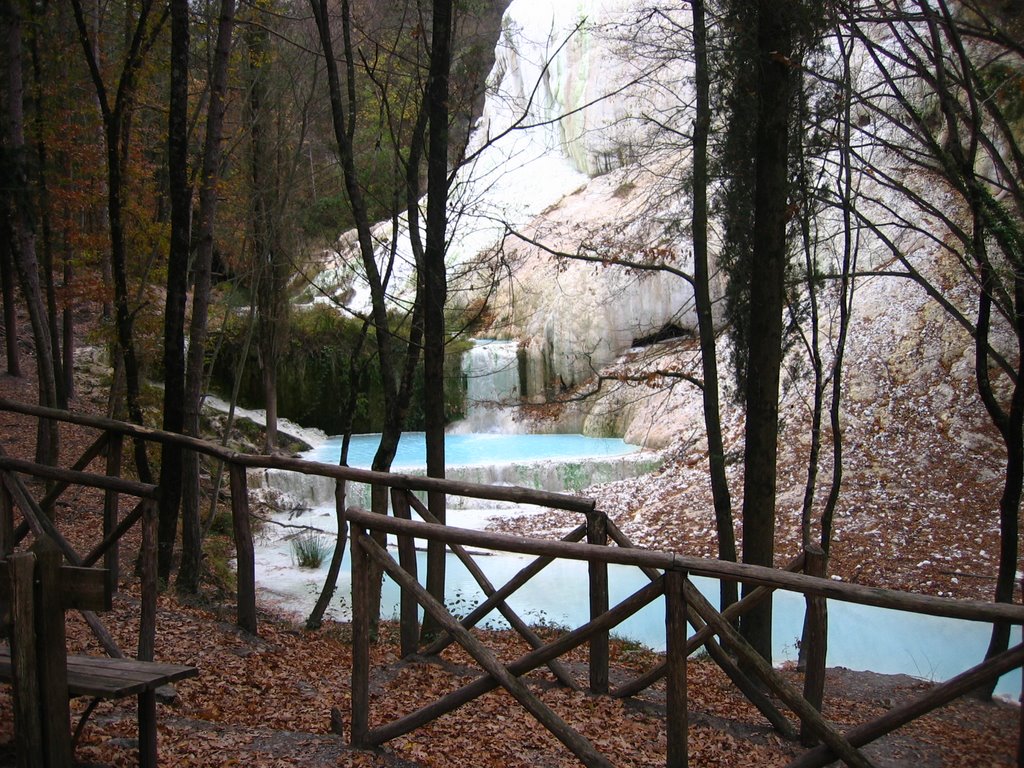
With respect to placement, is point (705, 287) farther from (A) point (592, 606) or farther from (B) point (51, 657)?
(B) point (51, 657)

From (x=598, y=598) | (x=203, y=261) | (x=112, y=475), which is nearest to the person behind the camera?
(x=598, y=598)

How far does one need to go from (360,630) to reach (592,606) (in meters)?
1.52

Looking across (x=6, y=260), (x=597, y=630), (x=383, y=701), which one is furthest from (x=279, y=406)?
(x=597, y=630)

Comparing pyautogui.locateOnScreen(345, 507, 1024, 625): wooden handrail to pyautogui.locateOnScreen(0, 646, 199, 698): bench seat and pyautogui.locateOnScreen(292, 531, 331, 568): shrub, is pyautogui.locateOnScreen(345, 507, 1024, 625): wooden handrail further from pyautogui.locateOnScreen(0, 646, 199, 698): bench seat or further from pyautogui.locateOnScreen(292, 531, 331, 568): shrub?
pyautogui.locateOnScreen(292, 531, 331, 568): shrub

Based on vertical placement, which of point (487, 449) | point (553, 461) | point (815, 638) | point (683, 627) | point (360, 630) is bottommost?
point (487, 449)

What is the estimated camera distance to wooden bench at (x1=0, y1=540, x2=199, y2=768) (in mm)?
2971

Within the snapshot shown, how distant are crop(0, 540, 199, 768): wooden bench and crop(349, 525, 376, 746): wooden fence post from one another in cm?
119

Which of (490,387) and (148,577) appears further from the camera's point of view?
(490,387)

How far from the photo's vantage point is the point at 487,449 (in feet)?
68.0

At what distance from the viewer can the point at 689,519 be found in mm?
14328

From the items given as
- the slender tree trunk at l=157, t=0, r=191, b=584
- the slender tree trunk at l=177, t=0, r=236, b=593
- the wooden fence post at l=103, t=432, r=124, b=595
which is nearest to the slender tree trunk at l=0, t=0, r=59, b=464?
the slender tree trunk at l=177, t=0, r=236, b=593

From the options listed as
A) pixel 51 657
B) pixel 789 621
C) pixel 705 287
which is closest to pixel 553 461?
pixel 789 621

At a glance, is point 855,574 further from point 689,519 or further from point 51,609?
point 51,609

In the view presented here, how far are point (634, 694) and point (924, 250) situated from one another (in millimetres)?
14396
